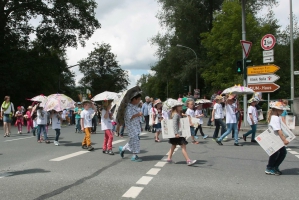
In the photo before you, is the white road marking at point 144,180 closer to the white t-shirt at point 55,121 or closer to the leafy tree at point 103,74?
the white t-shirt at point 55,121

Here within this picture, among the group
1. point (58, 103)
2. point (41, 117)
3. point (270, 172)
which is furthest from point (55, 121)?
point (270, 172)

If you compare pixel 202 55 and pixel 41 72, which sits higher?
pixel 202 55

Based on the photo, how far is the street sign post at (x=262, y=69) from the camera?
56.3 ft

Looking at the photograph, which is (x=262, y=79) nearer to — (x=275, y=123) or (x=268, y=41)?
(x=268, y=41)

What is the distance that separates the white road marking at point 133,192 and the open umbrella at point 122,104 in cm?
307

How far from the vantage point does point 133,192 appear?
5.86 meters

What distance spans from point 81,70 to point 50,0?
52.5 m

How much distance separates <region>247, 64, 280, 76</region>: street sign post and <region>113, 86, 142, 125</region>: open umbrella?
996 cm

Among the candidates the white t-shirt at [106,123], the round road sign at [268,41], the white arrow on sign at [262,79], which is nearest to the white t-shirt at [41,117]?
the white t-shirt at [106,123]

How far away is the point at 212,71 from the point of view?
133 feet

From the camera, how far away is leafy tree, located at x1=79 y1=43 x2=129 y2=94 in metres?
85.6

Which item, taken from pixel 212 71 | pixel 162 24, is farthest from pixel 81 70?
pixel 212 71

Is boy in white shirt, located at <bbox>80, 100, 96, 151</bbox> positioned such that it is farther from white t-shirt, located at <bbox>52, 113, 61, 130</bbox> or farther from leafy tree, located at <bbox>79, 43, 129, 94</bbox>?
leafy tree, located at <bbox>79, 43, 129, 94</bbox>

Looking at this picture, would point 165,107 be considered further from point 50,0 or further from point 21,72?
point 50,0
